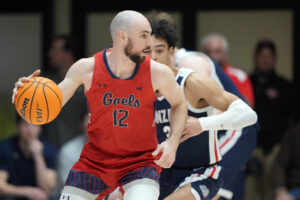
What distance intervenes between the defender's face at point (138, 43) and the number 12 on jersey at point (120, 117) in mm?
331

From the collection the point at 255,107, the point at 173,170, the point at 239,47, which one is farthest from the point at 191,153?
the point at 239,47

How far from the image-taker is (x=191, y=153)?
5387mm

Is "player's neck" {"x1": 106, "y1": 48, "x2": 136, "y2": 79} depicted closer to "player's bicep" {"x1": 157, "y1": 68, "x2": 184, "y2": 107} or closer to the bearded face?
the bearded face

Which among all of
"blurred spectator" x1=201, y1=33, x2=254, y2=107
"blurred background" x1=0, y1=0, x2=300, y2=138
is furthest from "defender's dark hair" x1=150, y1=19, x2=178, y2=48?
"blurred background" x1=0, y1=0, x2=300, y2=138

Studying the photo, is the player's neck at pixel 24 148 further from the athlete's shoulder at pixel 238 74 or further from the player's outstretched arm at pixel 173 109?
the player's outstretched arm at pixel 173 109

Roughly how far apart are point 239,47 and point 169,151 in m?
5.38

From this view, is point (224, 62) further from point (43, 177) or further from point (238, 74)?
point (43, 177)

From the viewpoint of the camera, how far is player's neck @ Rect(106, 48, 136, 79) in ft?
14.8

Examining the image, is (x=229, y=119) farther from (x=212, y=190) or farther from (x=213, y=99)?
(x=212, y=190)

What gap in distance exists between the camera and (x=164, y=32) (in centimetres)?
530

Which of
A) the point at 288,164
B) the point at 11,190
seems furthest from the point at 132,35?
the point at 288,164

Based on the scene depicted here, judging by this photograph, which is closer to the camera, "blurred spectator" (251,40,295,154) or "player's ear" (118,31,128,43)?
"player's ear" (118,31,128,43)

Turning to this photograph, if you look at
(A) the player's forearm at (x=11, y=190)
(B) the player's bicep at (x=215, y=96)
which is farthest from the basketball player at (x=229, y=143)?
(A) the player's forearm at (x=11, y=190)

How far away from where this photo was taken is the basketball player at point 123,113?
447 centimetres
